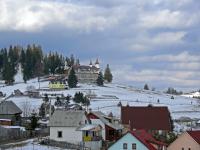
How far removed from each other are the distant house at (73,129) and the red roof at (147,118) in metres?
17.2

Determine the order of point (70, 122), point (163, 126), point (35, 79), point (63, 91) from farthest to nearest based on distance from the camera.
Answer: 1. point (35, 79)
2. point (63, 91)
3. point (163, 126)
4. point (70, 122)

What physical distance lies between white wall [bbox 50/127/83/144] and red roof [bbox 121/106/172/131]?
1849cm

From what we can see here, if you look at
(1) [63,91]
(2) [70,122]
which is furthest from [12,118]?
(1) [63,91]

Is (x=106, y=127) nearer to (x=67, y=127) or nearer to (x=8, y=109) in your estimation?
(x=67, y=127)

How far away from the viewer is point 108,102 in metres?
149

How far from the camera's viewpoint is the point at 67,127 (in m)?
67.3

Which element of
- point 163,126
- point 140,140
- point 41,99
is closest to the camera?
point 140,140

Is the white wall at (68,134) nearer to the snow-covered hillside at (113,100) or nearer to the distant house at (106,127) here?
the distant house at (106,127)

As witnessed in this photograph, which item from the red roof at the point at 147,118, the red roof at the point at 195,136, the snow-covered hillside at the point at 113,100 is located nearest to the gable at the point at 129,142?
the red roof at the point at 195,136

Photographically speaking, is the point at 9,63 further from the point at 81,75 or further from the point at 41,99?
the point at 41,99

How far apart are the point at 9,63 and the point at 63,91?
38441 mm

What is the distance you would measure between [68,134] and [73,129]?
2.81 ft

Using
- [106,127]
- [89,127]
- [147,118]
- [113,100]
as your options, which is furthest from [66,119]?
[113,100]

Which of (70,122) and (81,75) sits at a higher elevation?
(81,75)
